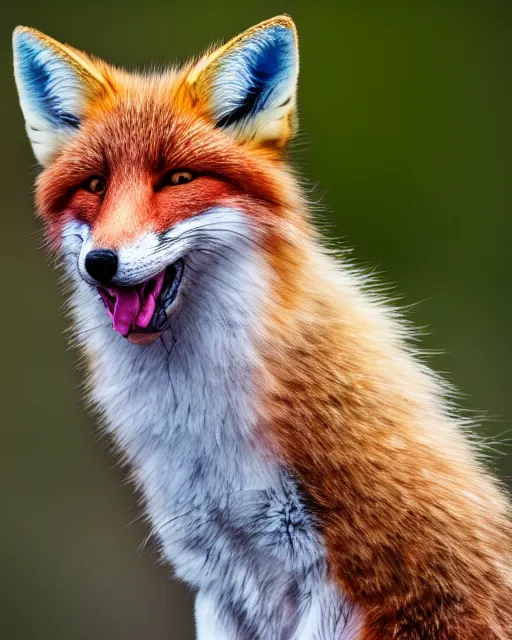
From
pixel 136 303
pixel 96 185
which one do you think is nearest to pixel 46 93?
pixel 96 185

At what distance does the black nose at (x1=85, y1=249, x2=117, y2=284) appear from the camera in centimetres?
154

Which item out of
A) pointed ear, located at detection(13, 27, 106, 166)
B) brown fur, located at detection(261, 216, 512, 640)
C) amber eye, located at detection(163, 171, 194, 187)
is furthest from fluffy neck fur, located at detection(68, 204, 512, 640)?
pointed ear, located at detection(13, 27, 106, 166)

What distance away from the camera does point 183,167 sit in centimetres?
165

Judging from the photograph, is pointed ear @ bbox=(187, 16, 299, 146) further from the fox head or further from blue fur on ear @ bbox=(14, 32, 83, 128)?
blue fur on ear @ bbox=(14, 32, 83, 128)

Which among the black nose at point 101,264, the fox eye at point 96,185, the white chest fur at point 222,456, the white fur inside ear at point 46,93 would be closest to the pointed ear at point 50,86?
the white fur inside ear at point 46,93

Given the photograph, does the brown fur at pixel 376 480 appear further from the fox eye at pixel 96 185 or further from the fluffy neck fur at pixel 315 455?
the fox eye at pixel 96 185

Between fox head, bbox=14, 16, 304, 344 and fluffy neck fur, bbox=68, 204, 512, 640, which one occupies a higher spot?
fox head, bbox=14, 16, 304, 344

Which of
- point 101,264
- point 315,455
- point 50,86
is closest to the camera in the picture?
point 101,264

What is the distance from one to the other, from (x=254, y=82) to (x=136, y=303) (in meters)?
0.49

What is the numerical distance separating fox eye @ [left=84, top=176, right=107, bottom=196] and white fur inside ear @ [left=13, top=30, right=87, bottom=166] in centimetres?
13

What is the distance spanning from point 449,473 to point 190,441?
0.51 meters

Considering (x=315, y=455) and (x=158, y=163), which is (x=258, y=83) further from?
(x=315, y=455)

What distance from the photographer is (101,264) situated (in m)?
1.55

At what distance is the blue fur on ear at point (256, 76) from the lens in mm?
1676
